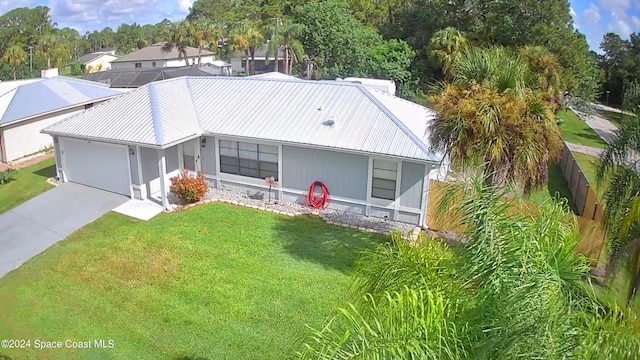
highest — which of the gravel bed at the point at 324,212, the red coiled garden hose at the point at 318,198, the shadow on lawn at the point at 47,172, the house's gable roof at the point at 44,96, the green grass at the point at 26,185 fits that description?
the house's gable roof at the point at 44,96

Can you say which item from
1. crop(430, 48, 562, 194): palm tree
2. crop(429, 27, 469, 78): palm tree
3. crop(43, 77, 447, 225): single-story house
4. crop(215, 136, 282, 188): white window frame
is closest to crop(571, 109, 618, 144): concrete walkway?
crop(429, 27, 469, 78): palm tree

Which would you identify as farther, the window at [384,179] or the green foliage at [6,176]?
the green foliage at [6,176]

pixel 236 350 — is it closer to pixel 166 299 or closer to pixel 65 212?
pixel 166 299

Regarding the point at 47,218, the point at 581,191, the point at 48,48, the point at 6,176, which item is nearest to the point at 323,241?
the point at 47,218

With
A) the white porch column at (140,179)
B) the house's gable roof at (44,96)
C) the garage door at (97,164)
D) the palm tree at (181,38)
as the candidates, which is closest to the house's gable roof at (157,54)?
the palm tree at (181,38)

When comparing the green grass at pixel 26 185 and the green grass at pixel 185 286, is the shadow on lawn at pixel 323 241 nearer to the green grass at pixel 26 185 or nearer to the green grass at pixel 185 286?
the green grass at pixel 185 286

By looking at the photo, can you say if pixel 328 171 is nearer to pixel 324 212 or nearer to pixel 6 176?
pixel 324 212

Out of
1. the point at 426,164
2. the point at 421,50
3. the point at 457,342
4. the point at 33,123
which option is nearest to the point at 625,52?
the point at 421,50
